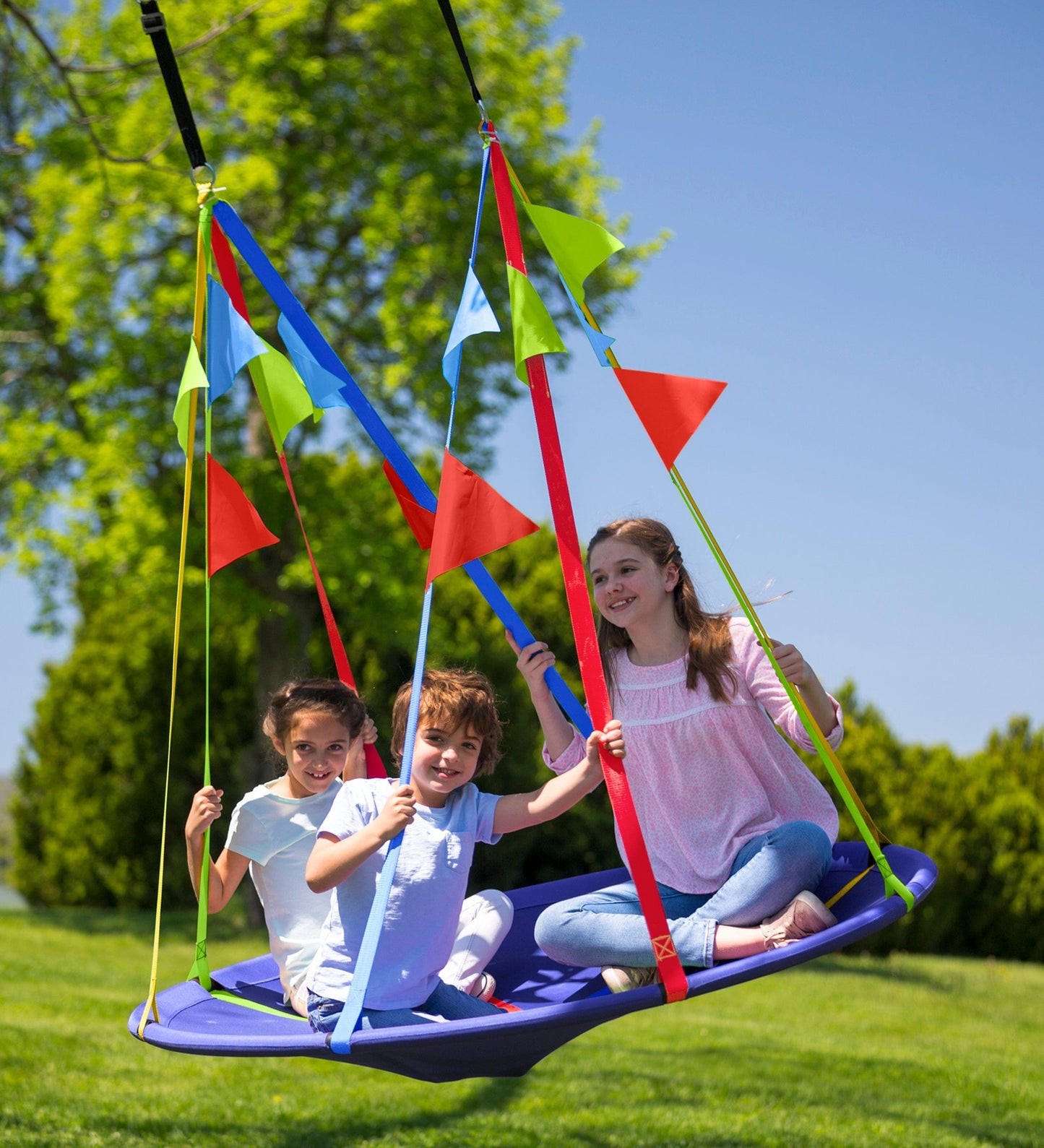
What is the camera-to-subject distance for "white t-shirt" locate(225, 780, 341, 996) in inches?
111

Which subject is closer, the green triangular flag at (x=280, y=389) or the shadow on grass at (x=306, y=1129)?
the green triangular flag at (x=280, y=389)

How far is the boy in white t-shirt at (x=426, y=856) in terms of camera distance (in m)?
2.44

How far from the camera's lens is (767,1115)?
18.3 ft

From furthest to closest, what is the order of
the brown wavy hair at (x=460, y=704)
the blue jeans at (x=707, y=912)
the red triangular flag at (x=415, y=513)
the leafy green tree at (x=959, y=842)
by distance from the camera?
the leafy green tree at (x=959, y=842) → the red triangular flag at (x=415, y=513) → the blue jeans at (x=707, y=912) → the brown wavy hair at (x=460, y=704)

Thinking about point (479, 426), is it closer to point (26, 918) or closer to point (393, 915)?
point (26, 918)

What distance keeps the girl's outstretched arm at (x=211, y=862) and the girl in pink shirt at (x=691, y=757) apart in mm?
746

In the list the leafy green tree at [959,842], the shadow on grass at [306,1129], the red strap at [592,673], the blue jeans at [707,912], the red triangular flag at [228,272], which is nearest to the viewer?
the red strap at [592,673]

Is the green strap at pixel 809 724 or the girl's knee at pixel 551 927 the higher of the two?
the green strap at pixel 809 724

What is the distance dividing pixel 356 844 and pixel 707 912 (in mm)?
874

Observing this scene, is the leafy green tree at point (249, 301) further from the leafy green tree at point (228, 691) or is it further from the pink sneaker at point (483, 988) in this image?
the pink sneaker at point (483, 988)

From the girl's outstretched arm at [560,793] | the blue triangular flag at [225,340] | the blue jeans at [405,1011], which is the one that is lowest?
the blue jeans at [405,1011]

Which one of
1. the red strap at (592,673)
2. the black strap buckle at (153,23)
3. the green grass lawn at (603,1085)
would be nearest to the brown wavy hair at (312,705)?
the red strap at (592,673)

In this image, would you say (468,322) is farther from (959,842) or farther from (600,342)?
(959,842)

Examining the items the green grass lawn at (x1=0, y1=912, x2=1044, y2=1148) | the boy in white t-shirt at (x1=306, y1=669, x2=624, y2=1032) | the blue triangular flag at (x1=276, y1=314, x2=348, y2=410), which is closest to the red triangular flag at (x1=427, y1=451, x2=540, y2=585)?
the boy in white t-shirt at (x1=306, y1=669, x2=624, y2=1032)
